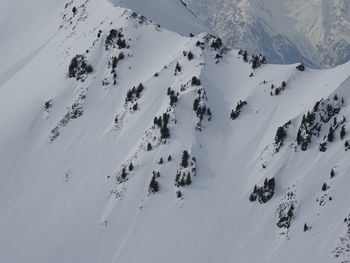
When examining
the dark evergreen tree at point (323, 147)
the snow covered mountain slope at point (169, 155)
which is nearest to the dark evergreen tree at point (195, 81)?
the snow covered mountain slope at point (169, 155)

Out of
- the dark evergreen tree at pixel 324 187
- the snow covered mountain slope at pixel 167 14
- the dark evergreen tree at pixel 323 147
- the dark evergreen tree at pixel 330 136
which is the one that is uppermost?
the snow covered mountain slope at pixel 167 14

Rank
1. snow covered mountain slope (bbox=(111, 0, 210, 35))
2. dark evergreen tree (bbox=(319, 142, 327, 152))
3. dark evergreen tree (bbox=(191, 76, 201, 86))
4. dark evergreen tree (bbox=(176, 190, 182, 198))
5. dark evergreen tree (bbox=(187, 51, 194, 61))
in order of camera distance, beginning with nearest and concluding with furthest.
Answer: dark evergreen tree (bbox=(319, 142, 327, 152)) < dark evergreen tree (bbox=(176, 190, 182, 198)) < dark evergreen tree (bbox=(191, 76, 201, 86)) < dark evergreen tree (bbox=(187, 51, 194, 61)) < snow covered mountain slope (bbox=(111, 0, 210, 35))

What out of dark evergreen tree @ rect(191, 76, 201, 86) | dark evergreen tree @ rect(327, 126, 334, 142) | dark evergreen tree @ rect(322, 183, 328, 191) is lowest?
dark evergreen tree @ rect(322, 183, 328, 191)

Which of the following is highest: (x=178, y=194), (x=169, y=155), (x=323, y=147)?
(x=323, y=147)

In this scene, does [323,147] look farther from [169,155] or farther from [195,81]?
[195,81]

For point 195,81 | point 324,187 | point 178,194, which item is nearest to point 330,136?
point 324,187

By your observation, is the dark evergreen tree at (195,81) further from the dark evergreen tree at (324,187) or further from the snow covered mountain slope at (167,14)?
the dark evergreen tree at (324,187)

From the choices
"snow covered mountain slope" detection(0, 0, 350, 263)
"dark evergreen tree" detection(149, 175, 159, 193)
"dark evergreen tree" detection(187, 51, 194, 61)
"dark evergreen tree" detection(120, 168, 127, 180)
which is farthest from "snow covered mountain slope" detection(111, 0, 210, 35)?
"dark evergreen tree" detection(149, 175, 159, 193)

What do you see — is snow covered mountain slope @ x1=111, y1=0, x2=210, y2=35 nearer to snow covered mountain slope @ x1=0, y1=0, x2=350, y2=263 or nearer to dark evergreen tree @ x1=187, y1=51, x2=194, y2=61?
snow covered mountain slope @ x1=0, y1=0, x2=350, y2=263

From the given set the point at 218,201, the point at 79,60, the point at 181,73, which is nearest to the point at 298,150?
the point at 218,201
